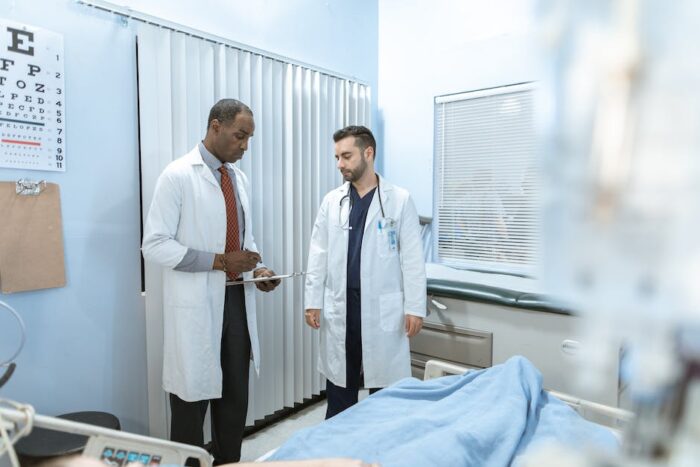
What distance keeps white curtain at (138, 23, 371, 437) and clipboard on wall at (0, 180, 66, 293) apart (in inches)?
13.9

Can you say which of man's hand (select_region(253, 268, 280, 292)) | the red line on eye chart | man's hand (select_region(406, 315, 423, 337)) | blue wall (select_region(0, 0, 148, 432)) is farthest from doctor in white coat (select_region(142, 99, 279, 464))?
man's hand (select_region(406, 315, 423, 337))

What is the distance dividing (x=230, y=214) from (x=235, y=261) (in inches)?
9.4

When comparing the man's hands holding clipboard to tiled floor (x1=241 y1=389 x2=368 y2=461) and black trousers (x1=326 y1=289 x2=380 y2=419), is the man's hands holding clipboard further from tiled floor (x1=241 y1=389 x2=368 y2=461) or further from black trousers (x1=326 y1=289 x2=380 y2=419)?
tiled floor (x1=241 y1=389 x2=368 y2=461)

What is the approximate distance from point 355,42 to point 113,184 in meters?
1.94

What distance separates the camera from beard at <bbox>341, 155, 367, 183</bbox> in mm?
2225

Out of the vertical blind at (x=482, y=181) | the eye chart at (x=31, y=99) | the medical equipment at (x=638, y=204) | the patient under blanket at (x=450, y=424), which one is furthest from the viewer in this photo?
the vertical blind at (x=482, y=181)

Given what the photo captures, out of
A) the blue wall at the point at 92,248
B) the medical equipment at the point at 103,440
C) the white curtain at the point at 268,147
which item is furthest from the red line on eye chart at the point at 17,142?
the medical equipment at the point at 103,440

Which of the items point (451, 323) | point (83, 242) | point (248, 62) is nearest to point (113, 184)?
point (83, 242)

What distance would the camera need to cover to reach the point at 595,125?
21 cm

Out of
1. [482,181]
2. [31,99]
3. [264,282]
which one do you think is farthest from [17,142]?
[482,181]

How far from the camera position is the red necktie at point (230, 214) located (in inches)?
76.6

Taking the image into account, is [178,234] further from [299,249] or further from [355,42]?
[355,42]

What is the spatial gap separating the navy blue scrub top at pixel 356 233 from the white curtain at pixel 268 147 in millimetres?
486

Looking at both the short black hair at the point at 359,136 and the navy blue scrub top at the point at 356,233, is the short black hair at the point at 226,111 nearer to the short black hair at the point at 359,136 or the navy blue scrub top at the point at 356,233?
the short black hair at the point at 359,136
